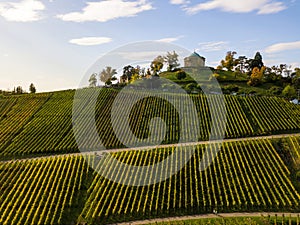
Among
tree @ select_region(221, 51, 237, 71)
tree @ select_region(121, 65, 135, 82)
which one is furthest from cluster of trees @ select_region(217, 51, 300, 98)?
tree @ select_region(121, 65, 135, 82)

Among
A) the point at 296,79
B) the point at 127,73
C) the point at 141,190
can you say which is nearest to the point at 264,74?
the point at 296,79

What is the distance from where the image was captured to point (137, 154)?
35375 mm

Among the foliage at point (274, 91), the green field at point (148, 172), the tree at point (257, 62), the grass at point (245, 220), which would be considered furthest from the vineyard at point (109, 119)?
the tree at point (257, 62)

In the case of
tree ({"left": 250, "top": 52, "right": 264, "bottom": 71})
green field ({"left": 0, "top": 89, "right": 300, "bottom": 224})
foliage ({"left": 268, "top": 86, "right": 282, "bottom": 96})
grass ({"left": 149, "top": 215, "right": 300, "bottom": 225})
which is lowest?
grass ({"left": 149, "top": 215, "right": 300, "bottom": 225})

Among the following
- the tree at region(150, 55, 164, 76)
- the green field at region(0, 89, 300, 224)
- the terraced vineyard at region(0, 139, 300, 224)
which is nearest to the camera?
the terraced vineyard at region(0, 139, 300, 224)

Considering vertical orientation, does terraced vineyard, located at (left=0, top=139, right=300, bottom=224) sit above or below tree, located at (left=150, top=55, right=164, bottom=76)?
below

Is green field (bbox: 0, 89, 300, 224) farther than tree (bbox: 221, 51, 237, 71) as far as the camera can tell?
No

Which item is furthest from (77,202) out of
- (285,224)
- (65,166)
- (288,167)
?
(288,167)

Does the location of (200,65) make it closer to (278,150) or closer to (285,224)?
(278,150)

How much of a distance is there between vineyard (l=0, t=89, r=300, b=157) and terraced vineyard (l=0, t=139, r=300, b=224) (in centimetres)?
696

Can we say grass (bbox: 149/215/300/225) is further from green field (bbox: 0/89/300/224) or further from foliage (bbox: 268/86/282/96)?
foliage (bbox: 268/86/282/96)

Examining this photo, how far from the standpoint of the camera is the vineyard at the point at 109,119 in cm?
4134

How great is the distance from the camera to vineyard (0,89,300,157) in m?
41.3

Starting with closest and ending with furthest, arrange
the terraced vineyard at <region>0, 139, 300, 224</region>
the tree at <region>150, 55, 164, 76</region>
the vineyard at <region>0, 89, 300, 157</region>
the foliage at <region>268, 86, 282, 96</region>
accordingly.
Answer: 1. the terraced vineyard at <region>0, 139, 300, 224</region>
2. the vineyard at <region>0, 89, 300, 157</region>
3. the foliage at <region>268, 86, 282, 96</region>
4. the tree at <region>150, 55, 164, 76</region>
